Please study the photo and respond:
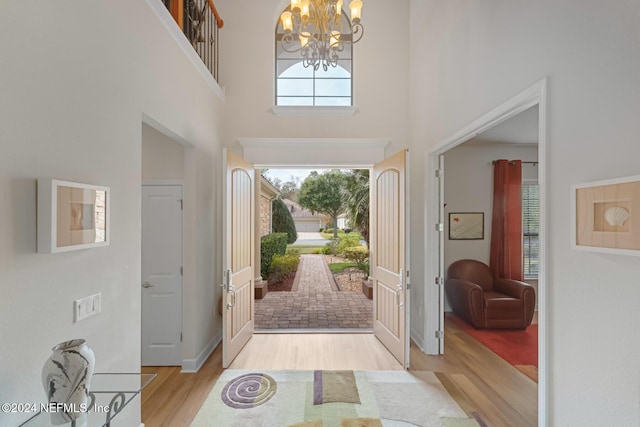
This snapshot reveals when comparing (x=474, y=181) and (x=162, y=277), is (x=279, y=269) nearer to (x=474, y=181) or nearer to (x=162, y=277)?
(x=162, y=277)

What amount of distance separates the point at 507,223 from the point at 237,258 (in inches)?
168

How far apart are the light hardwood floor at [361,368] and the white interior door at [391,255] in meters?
0.27

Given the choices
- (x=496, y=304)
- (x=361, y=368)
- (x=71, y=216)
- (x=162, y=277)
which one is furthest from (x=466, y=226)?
(x=71, y=216)

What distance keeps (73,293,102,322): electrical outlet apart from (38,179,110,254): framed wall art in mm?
294

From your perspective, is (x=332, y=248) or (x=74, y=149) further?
(x=332, y=248)

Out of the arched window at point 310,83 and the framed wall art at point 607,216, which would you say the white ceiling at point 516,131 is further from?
the framed wall art at point 607,216

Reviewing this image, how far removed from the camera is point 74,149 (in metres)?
1.43

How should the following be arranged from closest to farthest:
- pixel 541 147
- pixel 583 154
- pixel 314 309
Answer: pixel 583 154 < pixel 541 147 < pixel 314 309

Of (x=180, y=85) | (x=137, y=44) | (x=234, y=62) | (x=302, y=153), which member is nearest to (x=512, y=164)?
(x=302, y=153)

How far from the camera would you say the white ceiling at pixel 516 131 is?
333 cm

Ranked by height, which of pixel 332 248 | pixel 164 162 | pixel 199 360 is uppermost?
pixel 164 162

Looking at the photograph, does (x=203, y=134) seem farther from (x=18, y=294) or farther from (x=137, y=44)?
(x=18, y=294)

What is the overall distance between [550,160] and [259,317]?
168 inches

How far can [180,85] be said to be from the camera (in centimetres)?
258
